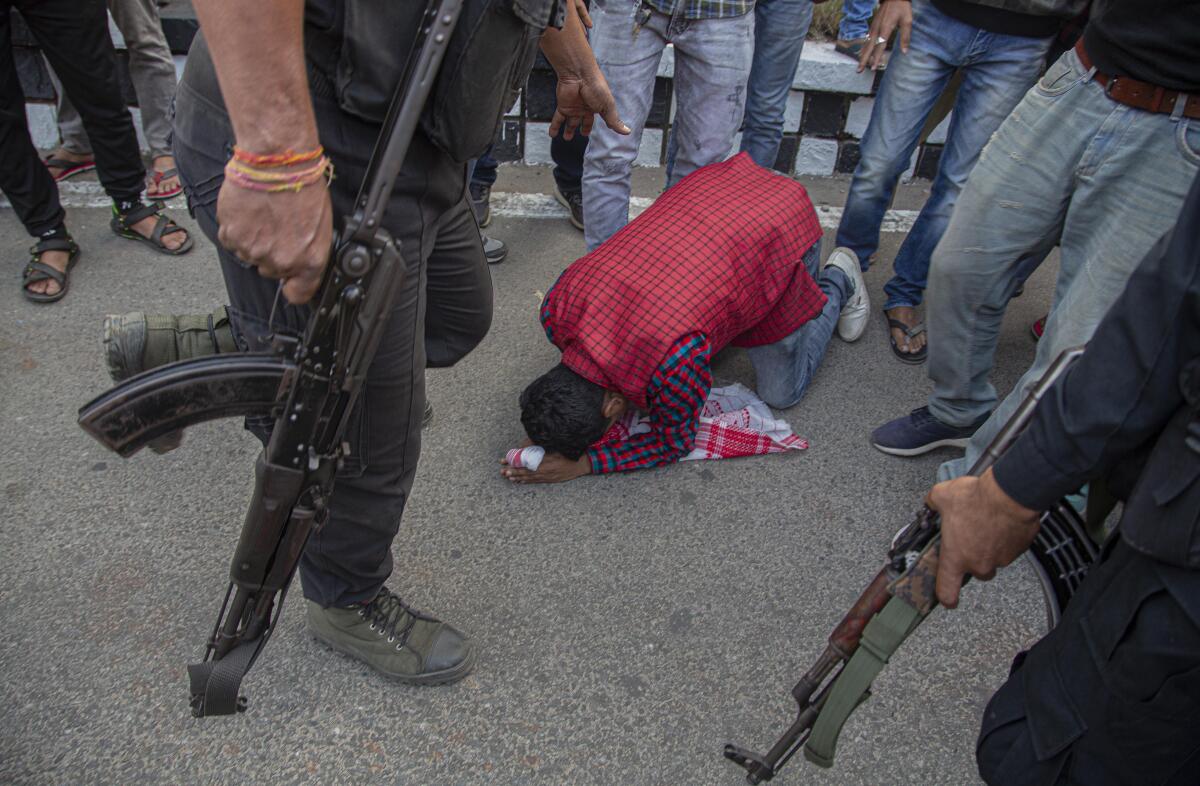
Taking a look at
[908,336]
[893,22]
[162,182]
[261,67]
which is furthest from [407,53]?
[162,182]

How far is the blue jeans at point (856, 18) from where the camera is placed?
3723 millimetres

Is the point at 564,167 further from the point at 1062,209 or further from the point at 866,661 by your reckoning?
the point at 866,661

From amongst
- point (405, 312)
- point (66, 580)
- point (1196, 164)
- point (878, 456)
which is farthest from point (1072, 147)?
point (66, 580)

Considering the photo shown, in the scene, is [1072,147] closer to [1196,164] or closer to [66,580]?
[1196,164]

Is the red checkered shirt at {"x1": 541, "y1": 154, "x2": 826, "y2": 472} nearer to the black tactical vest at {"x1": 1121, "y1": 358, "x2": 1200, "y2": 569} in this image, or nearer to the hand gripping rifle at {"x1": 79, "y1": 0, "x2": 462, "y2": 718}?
the hand gripping rifle at {"x1": 79, "y1": 0, "x2": 462, "y2": 718}

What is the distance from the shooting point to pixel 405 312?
4.54ft

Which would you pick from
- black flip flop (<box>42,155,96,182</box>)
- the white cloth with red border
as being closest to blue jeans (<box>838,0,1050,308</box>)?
the white cloth with red border

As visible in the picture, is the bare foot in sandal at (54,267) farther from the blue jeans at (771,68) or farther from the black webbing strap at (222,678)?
the blue jeans at (771,68)

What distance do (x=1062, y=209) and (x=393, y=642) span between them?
1.80 meters

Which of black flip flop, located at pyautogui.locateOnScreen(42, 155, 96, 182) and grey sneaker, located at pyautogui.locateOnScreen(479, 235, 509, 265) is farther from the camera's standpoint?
black flip flop, located at pyautogui.locateOnScreen(42, 155, 96, 182)

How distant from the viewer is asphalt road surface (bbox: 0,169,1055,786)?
1709 mm

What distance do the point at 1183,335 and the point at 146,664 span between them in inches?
76.1

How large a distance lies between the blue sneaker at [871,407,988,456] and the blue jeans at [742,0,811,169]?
4.37ft

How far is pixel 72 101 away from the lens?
2.91 metres
